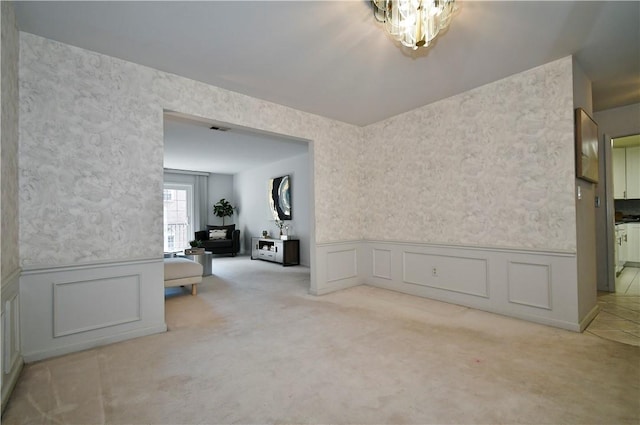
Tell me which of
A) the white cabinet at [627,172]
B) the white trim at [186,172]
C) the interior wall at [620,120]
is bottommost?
the white cabinet at [627,172]

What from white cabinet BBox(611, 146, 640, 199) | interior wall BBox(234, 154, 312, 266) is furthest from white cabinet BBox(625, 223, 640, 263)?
interior wall BBox(234, 154, 312, 266)

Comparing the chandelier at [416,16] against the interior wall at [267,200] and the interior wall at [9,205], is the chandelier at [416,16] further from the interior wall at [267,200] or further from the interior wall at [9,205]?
the interior wall at [267,200]

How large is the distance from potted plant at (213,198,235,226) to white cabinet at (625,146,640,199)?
9.78m

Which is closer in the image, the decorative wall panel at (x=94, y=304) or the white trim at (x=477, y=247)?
the decorative wall panel at (x=94, y=304)

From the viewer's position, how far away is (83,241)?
251 cm

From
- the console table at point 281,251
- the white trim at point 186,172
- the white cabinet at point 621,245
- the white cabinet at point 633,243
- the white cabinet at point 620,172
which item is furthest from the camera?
the white trim at point 186,172

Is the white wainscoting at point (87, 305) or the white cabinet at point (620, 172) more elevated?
the white cabinet at point (620, 172)

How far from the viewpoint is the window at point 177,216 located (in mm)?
8828

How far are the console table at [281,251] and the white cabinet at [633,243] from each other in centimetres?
657

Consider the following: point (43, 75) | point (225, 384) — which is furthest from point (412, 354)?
point (43, 75)

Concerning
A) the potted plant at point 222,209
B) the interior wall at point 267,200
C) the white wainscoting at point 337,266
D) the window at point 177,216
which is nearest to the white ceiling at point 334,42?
the white wainscoting at point 337,266

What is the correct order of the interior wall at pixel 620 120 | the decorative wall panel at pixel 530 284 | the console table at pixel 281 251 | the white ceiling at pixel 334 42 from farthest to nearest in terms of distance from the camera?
the console table at pixel 281 251, the interior wall at pixel 620 120, the decorative wall panel at pixel 530 284, the white ceiling at pixel 334 42

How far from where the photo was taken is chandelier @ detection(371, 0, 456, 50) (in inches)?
71.7

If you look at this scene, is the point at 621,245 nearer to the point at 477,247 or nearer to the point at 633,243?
the point at 633,243
